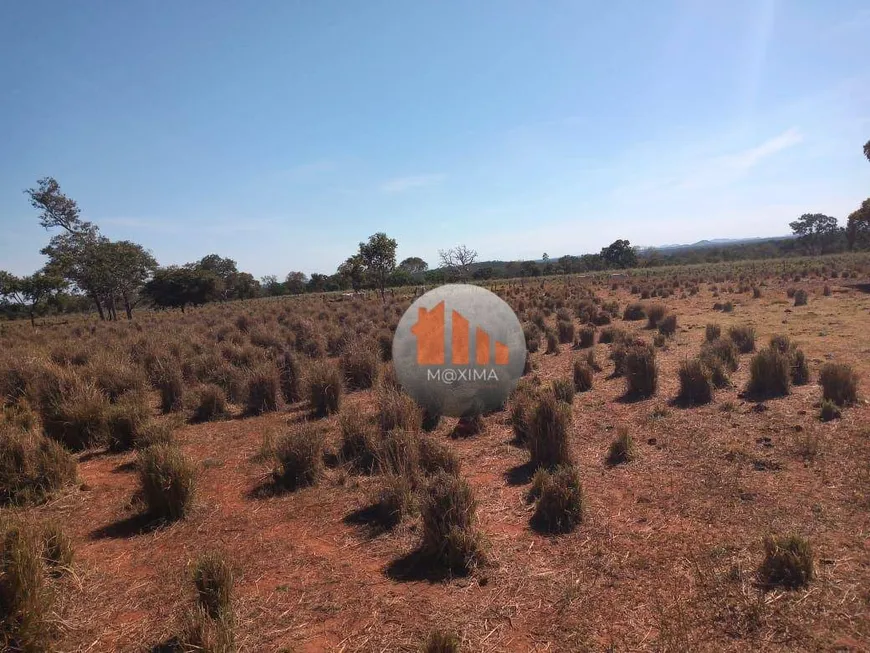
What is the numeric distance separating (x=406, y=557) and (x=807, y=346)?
11.2 metres

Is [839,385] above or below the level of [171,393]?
below

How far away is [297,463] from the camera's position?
19.1ft

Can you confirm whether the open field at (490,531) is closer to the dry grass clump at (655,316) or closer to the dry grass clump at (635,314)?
Result: the dry grass clump at (655,316)

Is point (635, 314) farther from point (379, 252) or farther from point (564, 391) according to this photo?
point (379, 252)

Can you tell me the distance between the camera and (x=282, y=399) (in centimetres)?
934

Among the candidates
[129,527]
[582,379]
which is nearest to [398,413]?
[129,527]

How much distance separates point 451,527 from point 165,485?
311cm

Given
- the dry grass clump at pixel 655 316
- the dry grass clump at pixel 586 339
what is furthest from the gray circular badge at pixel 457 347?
the dry grass clump at pixel 655 316

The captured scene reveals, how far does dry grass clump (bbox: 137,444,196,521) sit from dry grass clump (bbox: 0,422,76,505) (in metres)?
1.46

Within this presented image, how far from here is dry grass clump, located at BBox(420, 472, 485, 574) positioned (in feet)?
13.1

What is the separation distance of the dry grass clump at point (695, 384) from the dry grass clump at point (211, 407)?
815 cm

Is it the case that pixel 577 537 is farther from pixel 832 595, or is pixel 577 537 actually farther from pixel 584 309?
pixel 584 309

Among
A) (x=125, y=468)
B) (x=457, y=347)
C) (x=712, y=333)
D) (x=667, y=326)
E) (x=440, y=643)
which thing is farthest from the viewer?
(x=667, y=326)

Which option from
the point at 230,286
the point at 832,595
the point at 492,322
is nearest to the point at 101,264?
the point at 230,286
